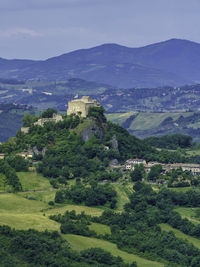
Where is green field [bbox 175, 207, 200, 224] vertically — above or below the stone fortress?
below

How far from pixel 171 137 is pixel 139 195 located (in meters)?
76.5

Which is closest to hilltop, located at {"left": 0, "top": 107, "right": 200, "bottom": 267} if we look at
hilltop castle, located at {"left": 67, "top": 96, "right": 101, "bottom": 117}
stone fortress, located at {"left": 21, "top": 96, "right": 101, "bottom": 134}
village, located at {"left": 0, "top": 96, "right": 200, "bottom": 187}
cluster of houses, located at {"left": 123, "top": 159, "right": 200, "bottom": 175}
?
village, located at {"left": 0, "top": 96, "right": 200, "bottom": 187}

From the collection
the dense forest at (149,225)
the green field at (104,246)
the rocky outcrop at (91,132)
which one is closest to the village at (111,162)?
the rocky outcrop at (91,132)

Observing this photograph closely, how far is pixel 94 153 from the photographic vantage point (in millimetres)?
117375

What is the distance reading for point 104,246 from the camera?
249ft

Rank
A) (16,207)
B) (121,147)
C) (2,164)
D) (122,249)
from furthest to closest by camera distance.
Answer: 1. (121,147)
2. (2,164)
3. (16,207)
4. (122,249)

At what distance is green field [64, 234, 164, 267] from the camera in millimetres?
72938

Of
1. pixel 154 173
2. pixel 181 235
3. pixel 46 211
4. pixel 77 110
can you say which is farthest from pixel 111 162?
pixel 181 235

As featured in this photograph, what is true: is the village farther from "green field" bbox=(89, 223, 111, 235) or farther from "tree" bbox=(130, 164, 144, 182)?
"green field" bbox=(89, 223, 111, 235)

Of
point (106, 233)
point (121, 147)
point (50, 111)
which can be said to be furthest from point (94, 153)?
point (106, 233)

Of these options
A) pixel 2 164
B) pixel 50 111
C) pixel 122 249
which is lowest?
pixel 122 249

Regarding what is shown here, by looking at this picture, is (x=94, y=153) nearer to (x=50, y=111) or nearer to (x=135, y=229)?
(x=50, y=111)

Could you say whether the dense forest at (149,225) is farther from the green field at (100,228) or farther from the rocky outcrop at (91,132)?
the rocky outcrop at (91,132)

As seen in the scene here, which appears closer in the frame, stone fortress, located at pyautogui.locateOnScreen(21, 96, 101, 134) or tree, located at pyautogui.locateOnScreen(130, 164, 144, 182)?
tree, located at pyautogui.locateOnScreen(130, 164, 144, 182)
